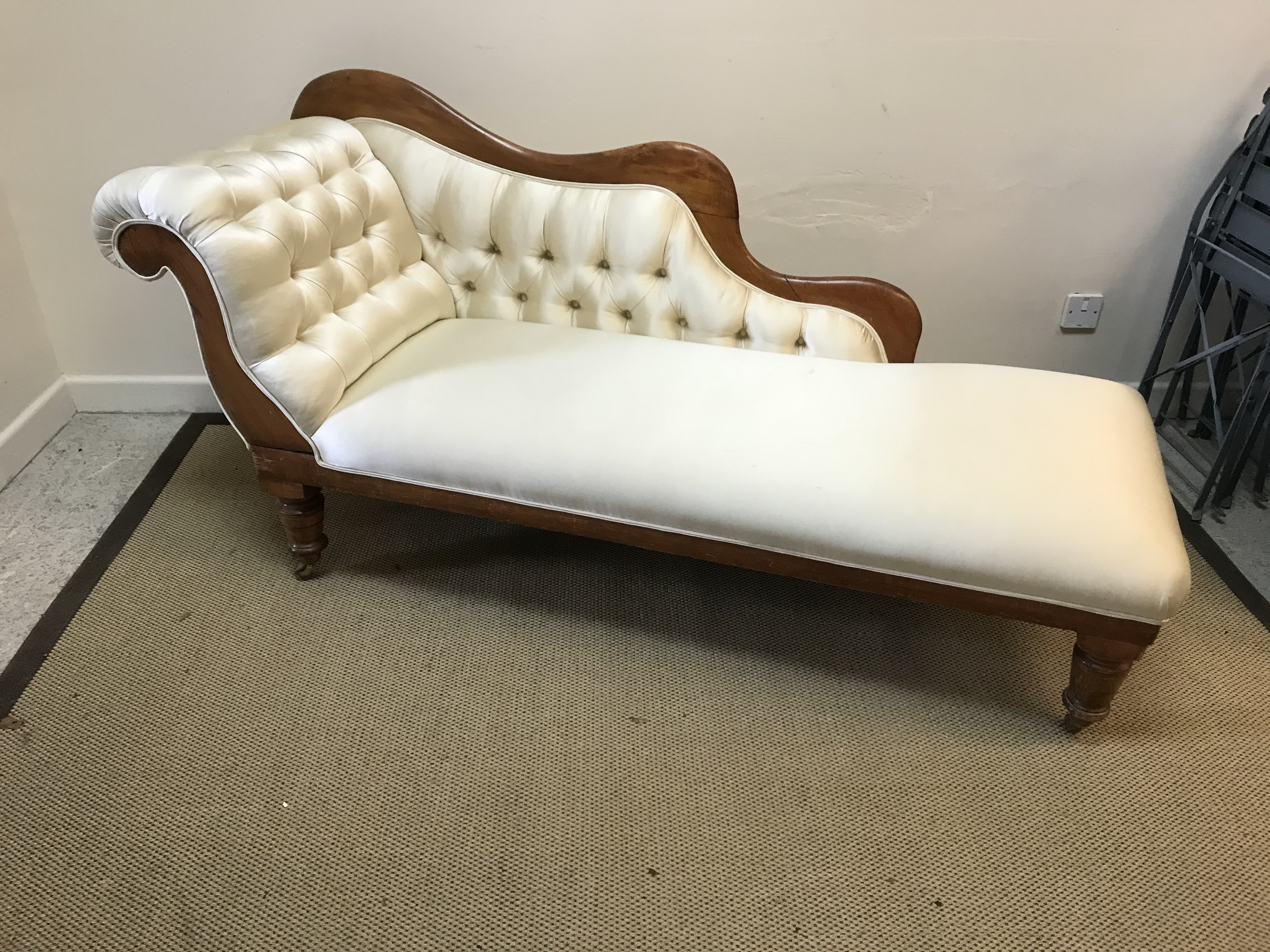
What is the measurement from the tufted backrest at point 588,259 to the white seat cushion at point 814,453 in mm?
95

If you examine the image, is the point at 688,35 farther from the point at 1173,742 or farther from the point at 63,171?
A: the point at 1173,742

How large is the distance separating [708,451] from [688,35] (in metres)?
0.96

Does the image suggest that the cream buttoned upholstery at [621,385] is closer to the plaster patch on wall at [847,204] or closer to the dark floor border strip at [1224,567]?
the plaster patch on wall at [847,204]

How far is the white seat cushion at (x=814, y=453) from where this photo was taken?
3.78 feet

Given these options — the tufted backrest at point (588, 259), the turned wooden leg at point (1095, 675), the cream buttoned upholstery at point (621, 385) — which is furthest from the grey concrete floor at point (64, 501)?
the turned wooden leg at point (1095, 675)

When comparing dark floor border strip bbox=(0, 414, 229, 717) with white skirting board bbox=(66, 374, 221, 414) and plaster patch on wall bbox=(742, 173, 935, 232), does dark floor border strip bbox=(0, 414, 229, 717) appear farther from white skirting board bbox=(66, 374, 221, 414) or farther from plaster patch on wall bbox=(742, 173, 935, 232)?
plaster patch on wall bbox=(742, 173, 935, 232)

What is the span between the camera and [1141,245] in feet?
6.24

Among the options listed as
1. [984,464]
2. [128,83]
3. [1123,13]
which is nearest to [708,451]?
[984,464]

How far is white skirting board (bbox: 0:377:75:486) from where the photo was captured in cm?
192

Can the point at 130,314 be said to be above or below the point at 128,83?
below

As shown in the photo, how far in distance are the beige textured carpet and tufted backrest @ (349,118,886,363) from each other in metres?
0.49

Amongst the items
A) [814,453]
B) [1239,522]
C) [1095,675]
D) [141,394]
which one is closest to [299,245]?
[814,453]

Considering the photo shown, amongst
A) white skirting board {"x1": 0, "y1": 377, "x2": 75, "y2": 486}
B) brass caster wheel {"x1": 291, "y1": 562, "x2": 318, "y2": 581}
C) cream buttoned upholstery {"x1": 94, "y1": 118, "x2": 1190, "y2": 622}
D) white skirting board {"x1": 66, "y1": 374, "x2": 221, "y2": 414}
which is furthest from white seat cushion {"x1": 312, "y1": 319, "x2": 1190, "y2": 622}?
white skirting board {"x1": 0, "y1": 377, "x2": 75, "y2": 486}

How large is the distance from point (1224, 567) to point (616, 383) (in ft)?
4.40
